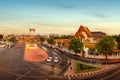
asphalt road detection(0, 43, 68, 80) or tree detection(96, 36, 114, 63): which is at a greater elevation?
A: tree detection(96, 36, 114, 63)

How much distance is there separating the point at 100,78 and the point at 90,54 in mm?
61429

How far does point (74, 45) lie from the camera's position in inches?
4692

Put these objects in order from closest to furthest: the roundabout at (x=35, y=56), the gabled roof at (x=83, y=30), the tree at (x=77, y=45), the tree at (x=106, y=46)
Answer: the tree at (x=106, y=46) < the roundabout at (x=35, y=56) < the tree at (x=77, y=45) < the gabled roof at (x=83, y=30)

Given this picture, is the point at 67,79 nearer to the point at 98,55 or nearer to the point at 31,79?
the point at 31,79

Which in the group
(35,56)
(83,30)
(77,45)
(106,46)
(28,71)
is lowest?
(28,71)

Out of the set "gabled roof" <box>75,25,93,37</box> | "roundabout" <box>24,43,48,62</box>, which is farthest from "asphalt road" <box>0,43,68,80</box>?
"gabled roof" <box>75,25,93,37</box>

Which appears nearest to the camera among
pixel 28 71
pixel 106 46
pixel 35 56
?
pixel 28 71

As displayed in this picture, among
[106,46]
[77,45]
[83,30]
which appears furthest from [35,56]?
[83,30]

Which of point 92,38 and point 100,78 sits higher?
point 92,38

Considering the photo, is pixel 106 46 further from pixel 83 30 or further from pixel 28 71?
pixel 83 30

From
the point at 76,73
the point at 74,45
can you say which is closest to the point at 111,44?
the point at 74,45

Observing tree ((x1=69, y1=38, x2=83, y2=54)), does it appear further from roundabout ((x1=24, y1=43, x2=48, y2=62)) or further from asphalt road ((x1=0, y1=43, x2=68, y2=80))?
asphalt road ((x1=0, y1=43, x2=68, y2=80))

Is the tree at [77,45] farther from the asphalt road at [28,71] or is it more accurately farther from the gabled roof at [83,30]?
the asphalt road at [28,71]

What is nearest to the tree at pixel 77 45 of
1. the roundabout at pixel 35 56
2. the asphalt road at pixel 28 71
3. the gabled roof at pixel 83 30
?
the roundabout at pixel 35 56
